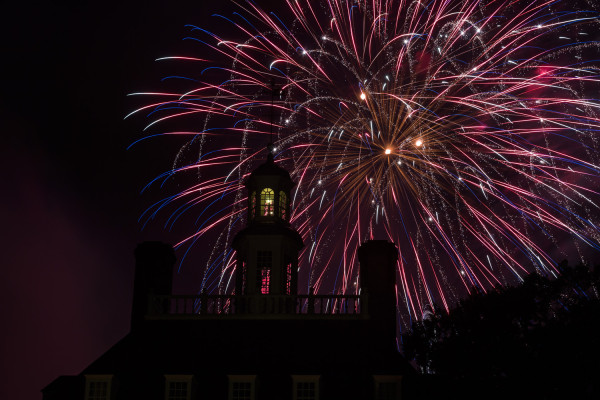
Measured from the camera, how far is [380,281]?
3092cm

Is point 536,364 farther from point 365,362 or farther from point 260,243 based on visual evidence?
point 260,243

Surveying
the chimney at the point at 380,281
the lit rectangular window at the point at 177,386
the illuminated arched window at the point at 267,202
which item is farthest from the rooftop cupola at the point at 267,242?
the lit rectangular window at the point at 177,386

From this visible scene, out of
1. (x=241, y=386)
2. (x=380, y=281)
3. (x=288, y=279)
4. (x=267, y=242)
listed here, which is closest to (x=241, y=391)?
(x=241, y=386)

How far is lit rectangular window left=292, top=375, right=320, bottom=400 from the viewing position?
29.1 meters

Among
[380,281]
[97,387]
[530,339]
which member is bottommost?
[97,387]

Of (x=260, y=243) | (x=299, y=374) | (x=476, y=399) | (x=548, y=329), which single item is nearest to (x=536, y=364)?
(x=548, y=329)

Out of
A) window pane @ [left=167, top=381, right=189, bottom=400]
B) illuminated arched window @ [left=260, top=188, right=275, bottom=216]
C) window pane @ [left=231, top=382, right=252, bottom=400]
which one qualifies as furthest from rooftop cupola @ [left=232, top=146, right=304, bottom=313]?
window pane @ [left=167, top=381, right=189, bottom=400]

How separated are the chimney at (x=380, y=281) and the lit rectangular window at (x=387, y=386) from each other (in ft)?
6.93

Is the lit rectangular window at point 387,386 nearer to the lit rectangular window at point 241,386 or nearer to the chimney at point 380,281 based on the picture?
the chimney at point 380,281

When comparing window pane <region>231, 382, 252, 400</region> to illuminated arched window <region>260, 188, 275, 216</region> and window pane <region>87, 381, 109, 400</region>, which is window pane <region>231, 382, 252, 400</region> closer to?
window pane <region>87, 381, 109, 400</region>

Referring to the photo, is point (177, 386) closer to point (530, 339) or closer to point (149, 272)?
point (149, 272)

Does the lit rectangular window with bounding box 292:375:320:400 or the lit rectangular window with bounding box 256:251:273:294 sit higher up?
the lit rectangular window with bounding box 256:251:273:294

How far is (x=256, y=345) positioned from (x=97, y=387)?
19.2 feet

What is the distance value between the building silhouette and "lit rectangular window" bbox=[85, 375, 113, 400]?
0.12 feet
